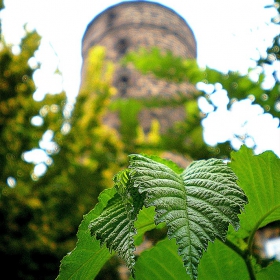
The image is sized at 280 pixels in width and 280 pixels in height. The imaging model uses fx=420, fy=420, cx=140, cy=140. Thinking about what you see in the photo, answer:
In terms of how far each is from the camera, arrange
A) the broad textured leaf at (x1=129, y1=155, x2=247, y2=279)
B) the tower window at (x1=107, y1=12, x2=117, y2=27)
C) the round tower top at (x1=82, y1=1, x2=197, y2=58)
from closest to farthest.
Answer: the broad textured leaf at (x1=129, y1=155, x2=247, y2=279) → the round tower top at (x1=82, y1=1, x2=197, y2=58) → the tower window at (x1=107, y1=12, x2=117, y2=27)

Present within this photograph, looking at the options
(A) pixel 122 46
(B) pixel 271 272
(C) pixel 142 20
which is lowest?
(B) pixel 271 272

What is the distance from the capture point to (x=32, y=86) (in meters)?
2.69

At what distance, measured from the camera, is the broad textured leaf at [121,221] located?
315 mm

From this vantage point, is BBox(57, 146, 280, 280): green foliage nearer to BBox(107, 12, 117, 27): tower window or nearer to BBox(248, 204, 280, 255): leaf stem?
BBox(248, 204, 280, 255): leaf stem

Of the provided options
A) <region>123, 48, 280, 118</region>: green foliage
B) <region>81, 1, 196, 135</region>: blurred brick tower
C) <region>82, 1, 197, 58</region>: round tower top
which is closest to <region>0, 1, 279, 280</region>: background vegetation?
<region>123, 48, 280, 118</region>: green foliage

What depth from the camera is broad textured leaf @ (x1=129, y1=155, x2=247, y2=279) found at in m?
0.29

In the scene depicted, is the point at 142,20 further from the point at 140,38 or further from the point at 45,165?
the point at 45,165

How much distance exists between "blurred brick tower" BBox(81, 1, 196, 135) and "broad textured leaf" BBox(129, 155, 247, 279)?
691cm

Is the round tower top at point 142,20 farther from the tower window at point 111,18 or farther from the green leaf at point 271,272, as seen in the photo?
the green leaf at point 271,272

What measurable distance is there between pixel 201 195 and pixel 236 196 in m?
0.03

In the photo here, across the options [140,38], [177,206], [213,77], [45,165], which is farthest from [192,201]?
[140,38]

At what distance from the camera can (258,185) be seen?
0.41m

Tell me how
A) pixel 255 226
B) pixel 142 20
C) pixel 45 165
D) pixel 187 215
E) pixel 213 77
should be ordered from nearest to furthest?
1. pixel 187 215
2. pixel 255 226
3. pixel 213 77
4. pixel 45 165
5. pixel 142 20

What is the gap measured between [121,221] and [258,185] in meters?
→ 0.15
